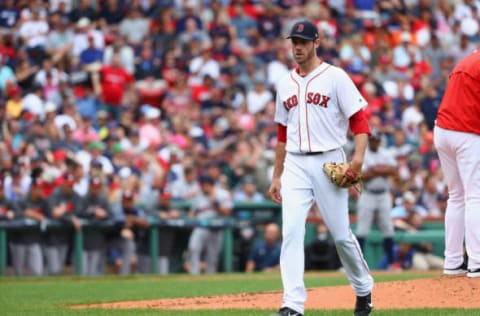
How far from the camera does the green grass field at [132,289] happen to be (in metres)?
8.44

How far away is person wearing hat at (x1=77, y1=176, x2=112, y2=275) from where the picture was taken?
619 inches

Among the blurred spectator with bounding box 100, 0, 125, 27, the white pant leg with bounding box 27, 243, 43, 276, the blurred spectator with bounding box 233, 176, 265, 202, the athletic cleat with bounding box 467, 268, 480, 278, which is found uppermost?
the blurred spectator with bounding box 100, 0, 125, 27

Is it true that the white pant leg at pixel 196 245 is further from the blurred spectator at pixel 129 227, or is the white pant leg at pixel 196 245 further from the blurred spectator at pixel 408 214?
the blurred spectator at pixel 408 214

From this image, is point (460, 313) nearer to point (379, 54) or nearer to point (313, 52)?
point (313, 52)

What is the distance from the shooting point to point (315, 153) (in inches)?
290

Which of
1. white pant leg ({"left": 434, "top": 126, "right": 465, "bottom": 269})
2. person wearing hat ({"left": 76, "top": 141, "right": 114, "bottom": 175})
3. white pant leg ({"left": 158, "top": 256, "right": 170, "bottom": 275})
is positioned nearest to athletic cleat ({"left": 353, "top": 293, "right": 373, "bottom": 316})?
white pant leg ({"left": 434, "top": 126, "right": 465, "bottom": 269})

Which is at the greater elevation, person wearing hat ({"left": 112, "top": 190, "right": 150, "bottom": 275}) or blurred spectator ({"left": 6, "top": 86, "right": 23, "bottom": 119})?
blurred spectator ({"left": 6, "top": 86, "right": 23, "bottom": 119})

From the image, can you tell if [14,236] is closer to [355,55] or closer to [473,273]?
[473,273]

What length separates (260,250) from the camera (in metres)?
16.7

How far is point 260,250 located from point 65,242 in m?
2.96

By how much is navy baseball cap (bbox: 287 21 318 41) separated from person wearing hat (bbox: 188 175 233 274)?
9377 mm

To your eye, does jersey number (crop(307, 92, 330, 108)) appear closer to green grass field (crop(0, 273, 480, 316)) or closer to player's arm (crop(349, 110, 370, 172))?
player's arm (crop(349, 110, 370, 172))

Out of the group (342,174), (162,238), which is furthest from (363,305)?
(162,238)

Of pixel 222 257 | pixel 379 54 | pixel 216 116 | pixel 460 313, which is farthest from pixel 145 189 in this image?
pixel 460 313
